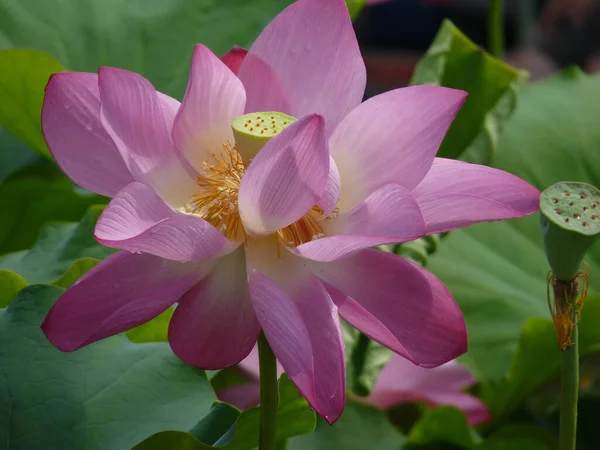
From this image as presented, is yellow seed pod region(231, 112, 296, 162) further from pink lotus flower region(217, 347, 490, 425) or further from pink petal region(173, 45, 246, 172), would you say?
pink lotus flower region(217, 347, 490, 425)

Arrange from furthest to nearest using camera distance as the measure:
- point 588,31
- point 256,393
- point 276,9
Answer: point 588,31 → point 276,9 → point 256,393

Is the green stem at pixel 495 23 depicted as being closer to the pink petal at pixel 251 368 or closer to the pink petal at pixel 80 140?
the pink petal at pixel 251 368

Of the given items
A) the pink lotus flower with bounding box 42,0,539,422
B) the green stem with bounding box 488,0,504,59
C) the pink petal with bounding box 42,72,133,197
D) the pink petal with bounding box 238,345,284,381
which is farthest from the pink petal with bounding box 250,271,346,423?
the green stem with bounding box 488,0,504,59

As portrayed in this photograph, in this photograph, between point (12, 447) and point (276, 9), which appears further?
point (276, 9)

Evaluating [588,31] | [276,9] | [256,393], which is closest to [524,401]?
[256,393]

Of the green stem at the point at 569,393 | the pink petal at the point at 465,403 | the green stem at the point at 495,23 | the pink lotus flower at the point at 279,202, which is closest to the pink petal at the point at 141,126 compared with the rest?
the pink lotus flower at the point at 279,202

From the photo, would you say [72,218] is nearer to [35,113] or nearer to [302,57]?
[35,113]

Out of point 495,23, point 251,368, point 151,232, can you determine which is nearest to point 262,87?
point 151,232

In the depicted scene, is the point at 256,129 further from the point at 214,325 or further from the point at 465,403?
the point at 465,403
